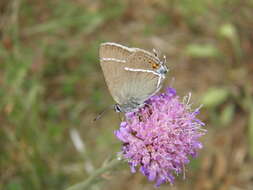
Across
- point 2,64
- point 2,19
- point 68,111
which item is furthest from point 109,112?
point 2,19

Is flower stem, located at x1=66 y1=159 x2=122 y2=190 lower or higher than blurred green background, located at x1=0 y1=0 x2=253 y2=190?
lower

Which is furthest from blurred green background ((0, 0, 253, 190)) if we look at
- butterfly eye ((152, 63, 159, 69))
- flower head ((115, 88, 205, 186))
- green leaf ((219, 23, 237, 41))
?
butterfly eye ((152, 63, 159, 69))

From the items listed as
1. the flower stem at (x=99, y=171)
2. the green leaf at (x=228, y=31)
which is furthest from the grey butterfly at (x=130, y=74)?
the green leaf at (x=228, y=31)

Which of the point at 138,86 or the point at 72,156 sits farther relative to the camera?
the point at 72,156

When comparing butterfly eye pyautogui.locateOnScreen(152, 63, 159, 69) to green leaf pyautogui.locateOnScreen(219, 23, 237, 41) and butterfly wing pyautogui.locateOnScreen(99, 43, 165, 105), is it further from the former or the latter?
green leaf pyautogui.locateOnScreen(219, 23, 237, 41)

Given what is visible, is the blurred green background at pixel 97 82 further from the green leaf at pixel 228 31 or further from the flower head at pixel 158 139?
the flower head at pixel 158 139

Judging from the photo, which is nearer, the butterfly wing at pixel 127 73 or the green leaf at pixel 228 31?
the butterfly wing at pixel 127 73

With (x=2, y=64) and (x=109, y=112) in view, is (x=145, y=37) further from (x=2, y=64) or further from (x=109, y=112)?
(x=2, y=64)
